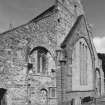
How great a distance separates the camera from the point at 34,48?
1403 cm

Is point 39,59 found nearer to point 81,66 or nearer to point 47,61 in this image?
point 47,61

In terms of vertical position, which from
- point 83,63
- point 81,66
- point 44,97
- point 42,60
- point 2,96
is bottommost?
point 44,97

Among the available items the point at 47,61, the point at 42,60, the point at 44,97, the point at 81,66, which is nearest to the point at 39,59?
the point at 42,60

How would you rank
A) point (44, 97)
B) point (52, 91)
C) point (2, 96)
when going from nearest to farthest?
point (2, 96)
point (44, 97)
point (52, 91)

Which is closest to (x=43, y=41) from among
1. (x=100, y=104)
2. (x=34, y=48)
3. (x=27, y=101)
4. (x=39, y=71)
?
(x=34, y=48)

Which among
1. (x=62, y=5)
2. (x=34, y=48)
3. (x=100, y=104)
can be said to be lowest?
(x=100, y=104)

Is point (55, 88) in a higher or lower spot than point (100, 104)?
higher

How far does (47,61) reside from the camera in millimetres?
14969

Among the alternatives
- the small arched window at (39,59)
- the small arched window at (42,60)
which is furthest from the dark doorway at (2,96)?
the small arched window at (42,60)

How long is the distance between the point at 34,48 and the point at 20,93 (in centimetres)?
379

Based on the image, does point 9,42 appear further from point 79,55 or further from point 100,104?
point 100,104

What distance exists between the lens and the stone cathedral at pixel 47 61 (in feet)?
39.9

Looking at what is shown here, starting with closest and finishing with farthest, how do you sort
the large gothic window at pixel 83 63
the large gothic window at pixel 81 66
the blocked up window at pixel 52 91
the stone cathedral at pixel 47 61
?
the stone cathedral at pixel 47 61, the blocked up window at pixel 52 91, the large gothic window at pixel 81 66, the large gothic window at pixel 83 63

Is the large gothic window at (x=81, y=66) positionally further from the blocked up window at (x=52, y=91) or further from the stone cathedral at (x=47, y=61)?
the blocked up window at (x=52, y=91)
